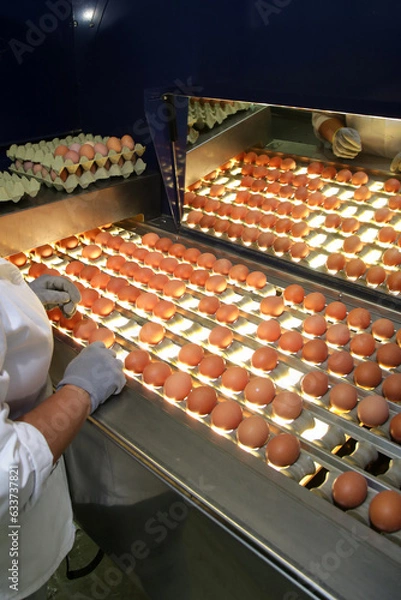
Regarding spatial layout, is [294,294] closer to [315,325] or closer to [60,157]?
[315,325]

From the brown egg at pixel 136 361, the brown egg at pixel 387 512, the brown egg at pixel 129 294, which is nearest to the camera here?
the brown egg at pixel 387 512

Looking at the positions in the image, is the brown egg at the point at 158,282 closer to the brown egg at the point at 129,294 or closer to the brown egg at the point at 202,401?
the brown egg at the point at 129,294

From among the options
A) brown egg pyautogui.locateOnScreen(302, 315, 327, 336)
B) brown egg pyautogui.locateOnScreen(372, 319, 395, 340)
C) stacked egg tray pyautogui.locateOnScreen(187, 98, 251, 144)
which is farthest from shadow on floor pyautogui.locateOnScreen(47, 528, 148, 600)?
stacked egg tray pyautogui.locateOnScreen(187, 98, 251, 144)

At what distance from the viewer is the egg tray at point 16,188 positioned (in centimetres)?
207

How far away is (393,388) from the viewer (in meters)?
1.43

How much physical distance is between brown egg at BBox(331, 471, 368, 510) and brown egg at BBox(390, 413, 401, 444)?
0.19 meters

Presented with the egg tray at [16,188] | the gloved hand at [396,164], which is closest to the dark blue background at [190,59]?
the egg tray at [16,188]

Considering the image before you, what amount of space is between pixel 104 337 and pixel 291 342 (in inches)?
23.3

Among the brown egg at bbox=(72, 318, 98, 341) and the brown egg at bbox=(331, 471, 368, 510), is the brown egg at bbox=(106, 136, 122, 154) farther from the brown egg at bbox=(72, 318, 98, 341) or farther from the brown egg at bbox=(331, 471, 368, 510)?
the brown egg at bbox=(331, 471, 368, 510)

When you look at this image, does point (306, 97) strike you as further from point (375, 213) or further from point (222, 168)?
point (222, 168)

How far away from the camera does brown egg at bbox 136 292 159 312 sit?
6.16ft

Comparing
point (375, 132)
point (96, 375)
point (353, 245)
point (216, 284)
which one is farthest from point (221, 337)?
point (375, 132)

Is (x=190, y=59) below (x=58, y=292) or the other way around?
the other way around

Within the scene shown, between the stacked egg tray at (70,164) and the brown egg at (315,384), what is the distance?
1.32m
